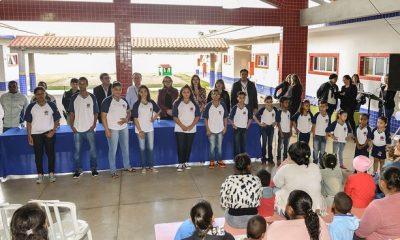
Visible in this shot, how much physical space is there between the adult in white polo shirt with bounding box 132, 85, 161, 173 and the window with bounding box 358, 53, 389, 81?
692 cm

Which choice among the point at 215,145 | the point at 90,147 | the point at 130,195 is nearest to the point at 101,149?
the point at 90,147

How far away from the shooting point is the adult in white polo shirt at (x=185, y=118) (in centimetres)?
663

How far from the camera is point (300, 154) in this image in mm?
3619

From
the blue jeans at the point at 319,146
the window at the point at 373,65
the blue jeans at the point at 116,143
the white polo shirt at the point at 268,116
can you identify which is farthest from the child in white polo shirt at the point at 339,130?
the window at the point at 373,65

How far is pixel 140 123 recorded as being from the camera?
650 cm

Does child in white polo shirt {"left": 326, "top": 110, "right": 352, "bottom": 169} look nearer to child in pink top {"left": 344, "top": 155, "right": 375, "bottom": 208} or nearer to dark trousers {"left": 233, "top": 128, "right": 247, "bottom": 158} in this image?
dark trousers {"left": 233, "top": 128, "right": 247, "bottom": 158}

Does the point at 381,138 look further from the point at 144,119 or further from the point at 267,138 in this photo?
the point at 144,119

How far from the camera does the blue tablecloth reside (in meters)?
6.37

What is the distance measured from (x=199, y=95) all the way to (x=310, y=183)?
4.34m

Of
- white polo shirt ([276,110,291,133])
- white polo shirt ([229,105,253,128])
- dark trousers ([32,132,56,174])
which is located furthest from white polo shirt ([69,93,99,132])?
white polo shirt ([276,110,291,133])

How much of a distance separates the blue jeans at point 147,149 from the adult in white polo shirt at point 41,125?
148cm

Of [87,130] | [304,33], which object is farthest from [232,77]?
[87,130]

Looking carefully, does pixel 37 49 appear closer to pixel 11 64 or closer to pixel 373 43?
pixel 11 64

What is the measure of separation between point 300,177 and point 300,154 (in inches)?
8.9
